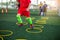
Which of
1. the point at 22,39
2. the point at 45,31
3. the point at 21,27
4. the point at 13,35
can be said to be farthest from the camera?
the point at 21,27

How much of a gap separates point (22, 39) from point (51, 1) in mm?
3369

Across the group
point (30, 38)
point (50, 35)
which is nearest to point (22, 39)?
point (30, 38)

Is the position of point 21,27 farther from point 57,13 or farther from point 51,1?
point 57,13

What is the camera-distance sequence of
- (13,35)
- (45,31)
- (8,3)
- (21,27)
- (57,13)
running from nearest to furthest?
1. (13,35)
2. (45,31)
3. (21,27)
4. (8,3)
5. (57,13)

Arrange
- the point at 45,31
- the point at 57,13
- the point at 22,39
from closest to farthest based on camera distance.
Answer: the point at 22,39 → the point at 45,31 → the point at 57,13

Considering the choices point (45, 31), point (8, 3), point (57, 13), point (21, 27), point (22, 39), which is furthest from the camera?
point (57, 13)

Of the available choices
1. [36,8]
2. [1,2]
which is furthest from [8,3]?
[36,8]

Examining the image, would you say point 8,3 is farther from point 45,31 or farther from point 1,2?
point 45,31

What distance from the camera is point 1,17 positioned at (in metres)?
7.00

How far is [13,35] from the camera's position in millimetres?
4410

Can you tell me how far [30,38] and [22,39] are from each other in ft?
0.65

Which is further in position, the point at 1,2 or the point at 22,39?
the point at 1,2

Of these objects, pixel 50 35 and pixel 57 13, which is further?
pixel 57 13

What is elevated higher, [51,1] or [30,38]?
[51,1]
